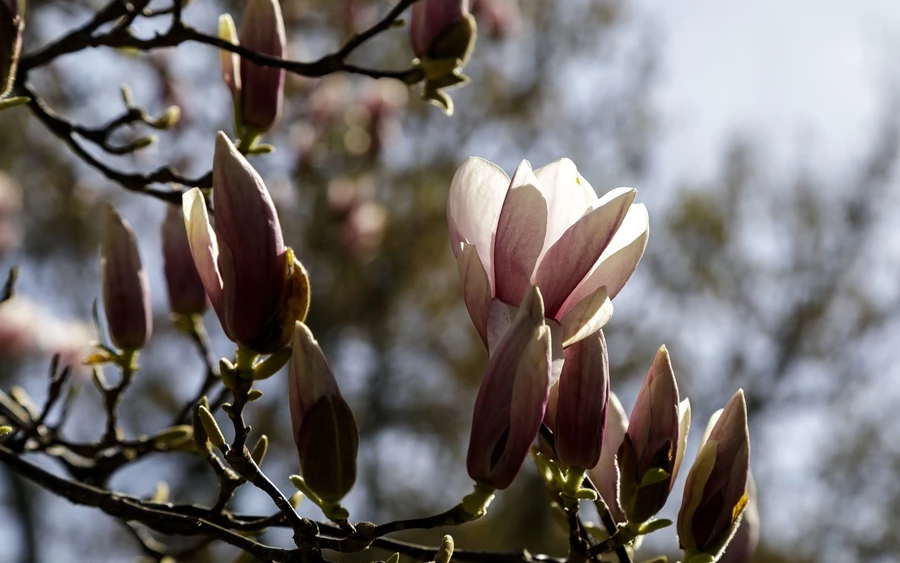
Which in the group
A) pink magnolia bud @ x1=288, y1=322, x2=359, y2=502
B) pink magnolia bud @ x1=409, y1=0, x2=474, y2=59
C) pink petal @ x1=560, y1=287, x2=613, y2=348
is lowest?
pink magnolia bud @ x1=288, y1=322, x2=359, y2=502

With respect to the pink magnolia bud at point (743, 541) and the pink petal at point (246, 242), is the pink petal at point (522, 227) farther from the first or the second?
the pink magnolia bud at point (743, 541)

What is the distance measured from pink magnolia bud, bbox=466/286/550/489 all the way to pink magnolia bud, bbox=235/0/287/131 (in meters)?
0.47

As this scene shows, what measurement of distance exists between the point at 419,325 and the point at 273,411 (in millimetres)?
1871

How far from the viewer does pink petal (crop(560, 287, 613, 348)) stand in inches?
28.0

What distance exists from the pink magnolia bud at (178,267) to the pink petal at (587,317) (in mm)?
565

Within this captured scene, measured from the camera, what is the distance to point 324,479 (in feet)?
2.16

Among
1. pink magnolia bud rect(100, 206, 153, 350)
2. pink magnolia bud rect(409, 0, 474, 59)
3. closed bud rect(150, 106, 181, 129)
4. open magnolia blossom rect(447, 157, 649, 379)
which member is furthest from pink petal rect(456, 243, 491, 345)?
closed bud rect(150, 106, 181, 129)

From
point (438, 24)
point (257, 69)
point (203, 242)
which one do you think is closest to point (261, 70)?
point (257, 69)

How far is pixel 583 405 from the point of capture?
28.7 inches

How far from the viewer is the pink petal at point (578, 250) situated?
0.72 metres

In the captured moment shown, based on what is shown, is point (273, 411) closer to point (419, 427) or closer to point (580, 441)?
point (419, 427)

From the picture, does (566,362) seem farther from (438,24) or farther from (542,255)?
(438,24)

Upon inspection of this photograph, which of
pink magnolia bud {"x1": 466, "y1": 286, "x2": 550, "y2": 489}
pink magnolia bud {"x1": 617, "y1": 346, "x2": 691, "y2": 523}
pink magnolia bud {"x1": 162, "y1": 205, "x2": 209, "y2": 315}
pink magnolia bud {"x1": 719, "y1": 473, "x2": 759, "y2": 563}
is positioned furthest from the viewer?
pink magnolia bud {"x1": 162, "y1": 205, "x2": 209, "y2": 315}

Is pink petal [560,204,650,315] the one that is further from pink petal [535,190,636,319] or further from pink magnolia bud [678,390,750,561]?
pink magnolia bud [678,390,750,561]
